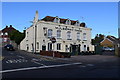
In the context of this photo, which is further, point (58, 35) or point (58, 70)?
point (58, 35)

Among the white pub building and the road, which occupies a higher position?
the white pub building

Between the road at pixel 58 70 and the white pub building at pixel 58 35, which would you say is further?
the white pub building at pixel 58 35

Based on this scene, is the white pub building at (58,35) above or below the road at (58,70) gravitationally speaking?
above

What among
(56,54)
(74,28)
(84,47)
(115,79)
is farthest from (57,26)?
(115,79)

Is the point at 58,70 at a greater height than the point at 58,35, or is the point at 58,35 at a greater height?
the point at 58,35

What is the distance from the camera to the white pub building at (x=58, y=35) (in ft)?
118

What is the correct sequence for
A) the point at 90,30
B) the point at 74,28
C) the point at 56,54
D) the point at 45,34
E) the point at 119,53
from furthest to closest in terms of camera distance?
the point at 90,30 < the point at 74,28 < the point at 45,34 < the point at 119,53 < the point at 56,54

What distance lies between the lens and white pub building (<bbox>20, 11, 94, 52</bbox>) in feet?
118

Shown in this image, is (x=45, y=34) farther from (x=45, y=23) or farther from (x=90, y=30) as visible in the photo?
(x=90, y=30)

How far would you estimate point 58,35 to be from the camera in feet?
126

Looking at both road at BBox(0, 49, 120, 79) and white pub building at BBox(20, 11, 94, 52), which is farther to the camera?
white pub building at BBox(20, 11, 94, 52)

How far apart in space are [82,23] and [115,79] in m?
40.0

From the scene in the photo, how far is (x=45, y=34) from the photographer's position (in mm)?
35969

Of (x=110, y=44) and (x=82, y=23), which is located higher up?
(x=82, y=23)
